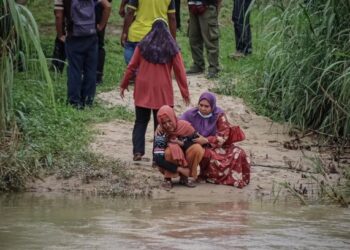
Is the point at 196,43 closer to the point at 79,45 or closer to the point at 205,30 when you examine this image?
the point at 205,30

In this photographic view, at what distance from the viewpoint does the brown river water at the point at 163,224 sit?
6.50m

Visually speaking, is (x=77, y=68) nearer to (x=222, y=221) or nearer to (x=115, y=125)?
(x=115, y=125)

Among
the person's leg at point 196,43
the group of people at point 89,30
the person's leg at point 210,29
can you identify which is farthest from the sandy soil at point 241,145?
the person's leg at point 196,43

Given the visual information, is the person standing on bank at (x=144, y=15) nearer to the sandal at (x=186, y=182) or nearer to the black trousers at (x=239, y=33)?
the sandal at (x=186, y=182)

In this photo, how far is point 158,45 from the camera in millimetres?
9078

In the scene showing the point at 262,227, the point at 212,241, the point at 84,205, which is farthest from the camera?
the point at 84,205

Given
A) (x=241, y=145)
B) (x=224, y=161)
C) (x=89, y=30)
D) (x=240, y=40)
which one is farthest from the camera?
(x=240, y=40)

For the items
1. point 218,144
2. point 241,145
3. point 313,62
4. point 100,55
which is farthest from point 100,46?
point 218,144

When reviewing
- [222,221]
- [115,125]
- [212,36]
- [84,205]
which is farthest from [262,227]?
[212,36]

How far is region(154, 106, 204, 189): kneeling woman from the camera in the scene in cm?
849

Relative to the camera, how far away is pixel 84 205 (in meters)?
7.96

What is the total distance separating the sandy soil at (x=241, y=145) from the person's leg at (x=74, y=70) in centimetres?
63

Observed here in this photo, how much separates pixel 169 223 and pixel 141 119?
2.21 meters

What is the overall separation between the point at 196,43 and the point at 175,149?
5415 mm
